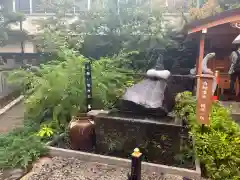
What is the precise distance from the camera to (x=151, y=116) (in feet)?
17.0

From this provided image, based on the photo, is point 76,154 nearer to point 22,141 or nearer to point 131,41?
point 22,141

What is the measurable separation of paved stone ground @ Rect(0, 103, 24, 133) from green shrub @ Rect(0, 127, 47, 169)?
1.65 metres

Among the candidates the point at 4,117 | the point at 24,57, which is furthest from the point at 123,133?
the point at 24,57

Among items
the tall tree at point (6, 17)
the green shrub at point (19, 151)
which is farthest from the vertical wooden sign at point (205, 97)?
the tall tree at point (6, 17)

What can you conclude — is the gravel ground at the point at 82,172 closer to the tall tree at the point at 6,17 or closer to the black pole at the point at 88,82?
the black pole at the point at 88,82

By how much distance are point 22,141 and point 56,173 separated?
4.45ft

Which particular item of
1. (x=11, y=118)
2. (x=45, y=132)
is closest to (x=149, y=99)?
(x=45, y=132)

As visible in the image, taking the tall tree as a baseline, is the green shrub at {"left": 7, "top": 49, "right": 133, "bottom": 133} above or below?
below

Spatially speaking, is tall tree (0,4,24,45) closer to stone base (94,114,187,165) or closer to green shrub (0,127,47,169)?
green shrub (0,127,47,169)

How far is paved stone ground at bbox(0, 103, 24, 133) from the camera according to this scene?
7.49 metres

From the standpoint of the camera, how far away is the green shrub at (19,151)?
15.8 feet

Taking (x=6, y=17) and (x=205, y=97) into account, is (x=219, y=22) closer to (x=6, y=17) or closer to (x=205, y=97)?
(x=205, y=97)

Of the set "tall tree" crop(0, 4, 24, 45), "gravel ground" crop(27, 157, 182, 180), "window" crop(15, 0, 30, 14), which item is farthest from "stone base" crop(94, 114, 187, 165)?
"window" crop(15, 0, 30, 14)

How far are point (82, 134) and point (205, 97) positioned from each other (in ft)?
9.23
